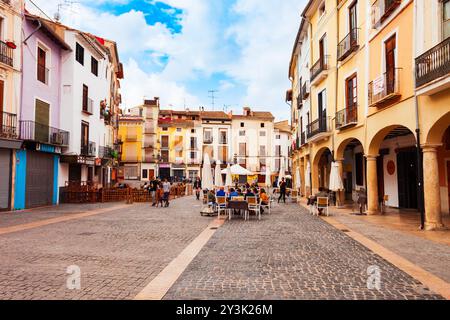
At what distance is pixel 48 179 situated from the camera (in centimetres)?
1939

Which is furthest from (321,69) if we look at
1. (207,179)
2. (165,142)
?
(165,142)

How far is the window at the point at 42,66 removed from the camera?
18.8 m

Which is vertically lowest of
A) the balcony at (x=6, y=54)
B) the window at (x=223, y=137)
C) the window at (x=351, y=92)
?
the window at (x=351, y=92)

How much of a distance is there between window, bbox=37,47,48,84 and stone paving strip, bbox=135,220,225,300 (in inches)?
625

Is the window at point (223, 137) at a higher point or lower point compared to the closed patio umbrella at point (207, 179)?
higher

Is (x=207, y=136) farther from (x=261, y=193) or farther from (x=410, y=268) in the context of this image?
(x=410, y=268)

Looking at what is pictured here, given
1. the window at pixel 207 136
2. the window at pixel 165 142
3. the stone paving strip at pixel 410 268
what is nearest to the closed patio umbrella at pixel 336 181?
the stone paving strip at pixel 410 268

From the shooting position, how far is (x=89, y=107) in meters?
24.5

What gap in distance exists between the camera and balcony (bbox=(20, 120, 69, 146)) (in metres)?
17.0

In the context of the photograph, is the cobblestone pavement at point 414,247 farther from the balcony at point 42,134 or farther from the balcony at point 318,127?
the balcony at point 42,134

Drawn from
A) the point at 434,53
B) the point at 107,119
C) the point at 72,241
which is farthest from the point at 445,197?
the point at 107,119

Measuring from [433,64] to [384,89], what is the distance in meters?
3.13

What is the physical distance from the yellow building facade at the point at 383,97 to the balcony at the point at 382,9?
0.04m

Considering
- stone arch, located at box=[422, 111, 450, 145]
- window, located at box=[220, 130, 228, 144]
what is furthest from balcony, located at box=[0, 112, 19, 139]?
window, located at box=[220, 130, 228, 144]
